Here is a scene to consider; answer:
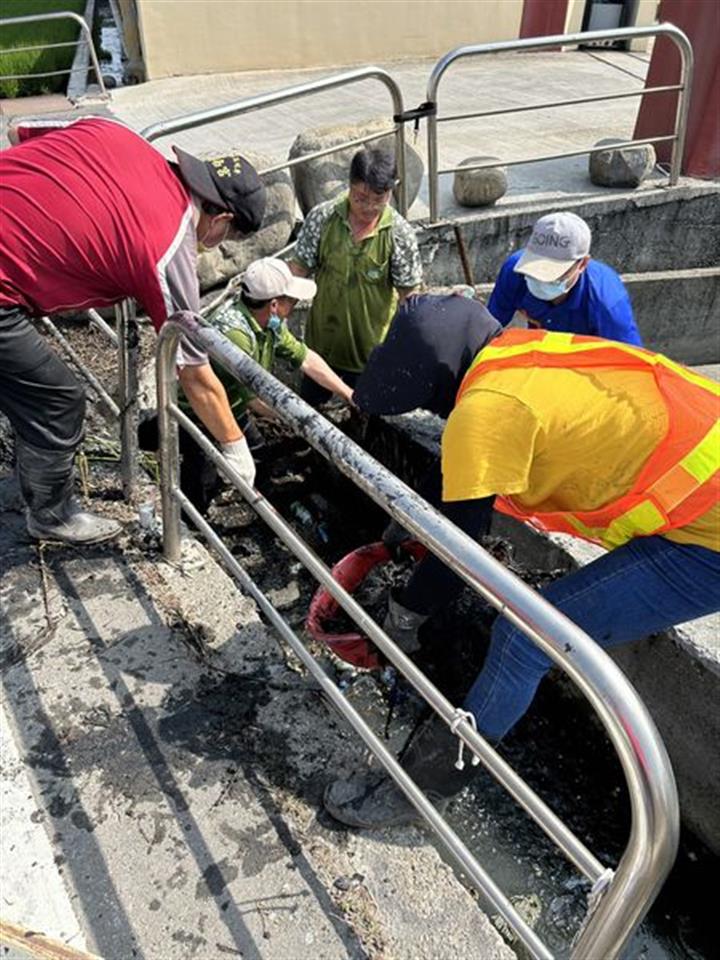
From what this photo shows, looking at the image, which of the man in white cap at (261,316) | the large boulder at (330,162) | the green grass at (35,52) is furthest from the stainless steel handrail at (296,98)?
the green grass at (35,52)

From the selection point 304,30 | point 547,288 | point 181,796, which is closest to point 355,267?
point 547,288

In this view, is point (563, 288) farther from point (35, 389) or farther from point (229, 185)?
point (35, 389)

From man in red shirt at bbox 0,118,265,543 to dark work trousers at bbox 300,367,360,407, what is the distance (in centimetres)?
151

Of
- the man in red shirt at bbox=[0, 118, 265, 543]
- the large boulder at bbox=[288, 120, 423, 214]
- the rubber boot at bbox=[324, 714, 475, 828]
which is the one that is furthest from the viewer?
the large boulder at bbox=[288, 120, 423, 214]

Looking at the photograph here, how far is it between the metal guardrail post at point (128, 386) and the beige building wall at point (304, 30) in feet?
31.6

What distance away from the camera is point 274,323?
136 inches

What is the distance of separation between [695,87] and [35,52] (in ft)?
37.0

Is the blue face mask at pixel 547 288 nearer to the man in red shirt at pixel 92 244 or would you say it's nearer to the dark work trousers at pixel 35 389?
the man in red shirt at pixel 92 244

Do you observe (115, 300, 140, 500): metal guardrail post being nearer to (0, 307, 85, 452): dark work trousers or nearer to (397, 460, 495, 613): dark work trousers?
(0, 307, 85, 452): dark work trousers

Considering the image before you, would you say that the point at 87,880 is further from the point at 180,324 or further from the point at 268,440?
the point at 268,440

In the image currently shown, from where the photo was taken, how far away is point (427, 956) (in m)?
1.75

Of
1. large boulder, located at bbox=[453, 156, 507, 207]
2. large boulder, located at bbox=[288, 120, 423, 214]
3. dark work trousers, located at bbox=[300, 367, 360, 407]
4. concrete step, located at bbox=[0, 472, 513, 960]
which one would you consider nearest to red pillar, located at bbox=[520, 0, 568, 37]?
large boulder, located at bbox=[453, 156, 507, 207]

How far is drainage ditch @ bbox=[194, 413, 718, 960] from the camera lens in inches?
104

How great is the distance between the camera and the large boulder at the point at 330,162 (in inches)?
206
